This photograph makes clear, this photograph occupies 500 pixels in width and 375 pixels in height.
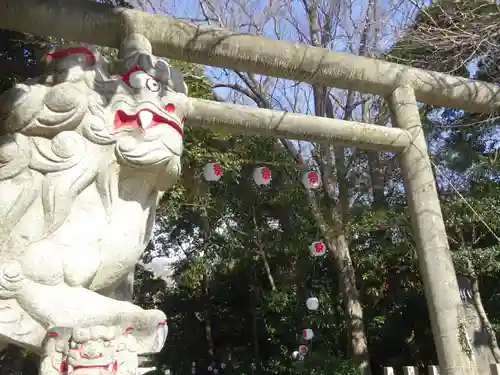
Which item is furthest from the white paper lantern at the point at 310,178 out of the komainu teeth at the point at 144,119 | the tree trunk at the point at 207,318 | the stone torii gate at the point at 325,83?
the tree trunk at the point at 207,318

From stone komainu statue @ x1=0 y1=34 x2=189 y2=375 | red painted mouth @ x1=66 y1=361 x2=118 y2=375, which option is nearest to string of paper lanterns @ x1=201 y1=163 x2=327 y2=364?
stone komainu statue @ x1=0 y1=34 x2=189 y2=375

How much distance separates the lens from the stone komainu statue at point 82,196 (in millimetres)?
1866

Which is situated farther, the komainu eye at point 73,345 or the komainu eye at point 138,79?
the komainu eye at point 138,79

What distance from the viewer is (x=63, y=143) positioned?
83.4 inches

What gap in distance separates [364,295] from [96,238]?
818 cm

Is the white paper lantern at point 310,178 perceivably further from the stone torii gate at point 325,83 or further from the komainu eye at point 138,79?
the komainu eye at point 138,79

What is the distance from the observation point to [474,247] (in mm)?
8070

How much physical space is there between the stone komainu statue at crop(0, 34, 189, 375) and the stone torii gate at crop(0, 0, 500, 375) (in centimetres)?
72

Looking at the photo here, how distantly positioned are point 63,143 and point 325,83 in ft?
7.00

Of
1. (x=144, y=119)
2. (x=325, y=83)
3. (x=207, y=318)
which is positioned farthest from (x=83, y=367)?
(x=207, y=318)

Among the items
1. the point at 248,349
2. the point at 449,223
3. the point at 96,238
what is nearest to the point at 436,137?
the point at 449,223

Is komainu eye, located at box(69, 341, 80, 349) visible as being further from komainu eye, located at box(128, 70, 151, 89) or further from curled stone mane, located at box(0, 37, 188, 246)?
komainu eye, located at box(128, 70, 151, 89)

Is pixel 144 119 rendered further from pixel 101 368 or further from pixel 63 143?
pixel 101 368

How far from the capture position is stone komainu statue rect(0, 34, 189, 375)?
6.12 feet
